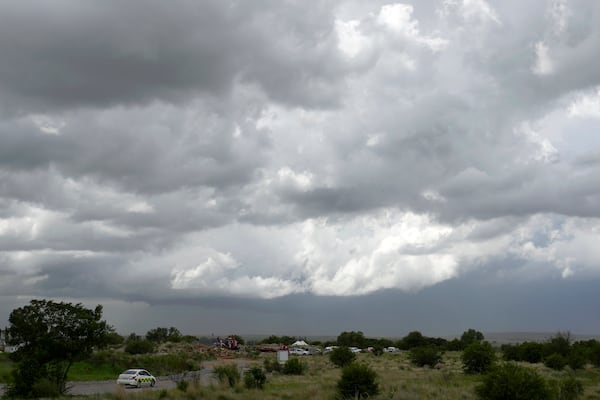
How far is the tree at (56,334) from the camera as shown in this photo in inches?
1294

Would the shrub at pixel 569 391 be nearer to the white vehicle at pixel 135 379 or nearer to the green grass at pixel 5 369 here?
the white vehicle at pixel 135 379

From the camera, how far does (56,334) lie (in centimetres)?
3378

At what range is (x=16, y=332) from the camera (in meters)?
34.3

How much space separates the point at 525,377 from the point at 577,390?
690cm

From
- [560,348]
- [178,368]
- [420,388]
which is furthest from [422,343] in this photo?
[420,388]

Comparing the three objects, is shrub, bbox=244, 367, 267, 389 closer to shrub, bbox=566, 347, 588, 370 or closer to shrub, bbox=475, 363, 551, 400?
shrub, bbox=475, 363, 551, 400

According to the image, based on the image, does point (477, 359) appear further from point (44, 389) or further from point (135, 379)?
point (44, 389)

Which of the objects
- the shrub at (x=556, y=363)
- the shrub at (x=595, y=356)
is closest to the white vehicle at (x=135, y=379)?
the shrub at (x=556, y=363)

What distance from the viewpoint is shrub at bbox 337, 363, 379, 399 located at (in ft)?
94.6

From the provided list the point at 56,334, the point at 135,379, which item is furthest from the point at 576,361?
the point at 56,334

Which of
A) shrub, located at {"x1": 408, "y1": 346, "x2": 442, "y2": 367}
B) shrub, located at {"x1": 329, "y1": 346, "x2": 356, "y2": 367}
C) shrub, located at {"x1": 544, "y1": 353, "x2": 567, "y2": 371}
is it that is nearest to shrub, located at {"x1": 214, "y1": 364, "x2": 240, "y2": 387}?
shrub, located at {"x1": 329, "y1": 346, "x2": 356, "y2": 367}

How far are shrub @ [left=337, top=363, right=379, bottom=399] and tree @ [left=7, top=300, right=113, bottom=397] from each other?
14509 millimetres

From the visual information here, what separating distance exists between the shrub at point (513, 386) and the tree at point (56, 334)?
70.5 feet

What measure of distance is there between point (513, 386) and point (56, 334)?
79.5ft
